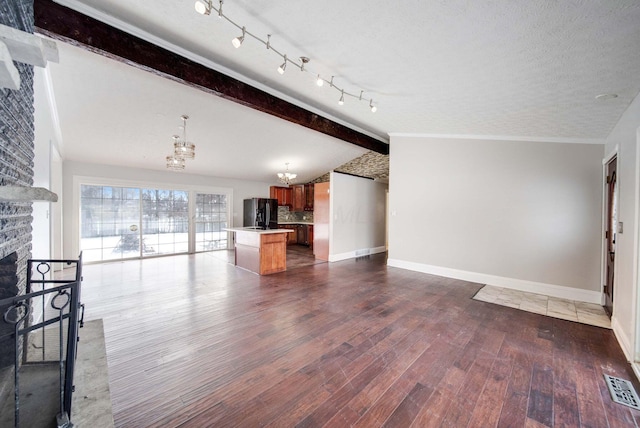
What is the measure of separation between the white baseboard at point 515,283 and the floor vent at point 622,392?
2.37 m

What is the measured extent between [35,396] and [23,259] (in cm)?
109

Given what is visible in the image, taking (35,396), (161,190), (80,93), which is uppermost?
(80,93)

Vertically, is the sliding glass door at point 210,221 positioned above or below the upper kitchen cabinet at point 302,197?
below

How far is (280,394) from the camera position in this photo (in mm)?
1862

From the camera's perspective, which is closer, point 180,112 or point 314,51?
point 314,51

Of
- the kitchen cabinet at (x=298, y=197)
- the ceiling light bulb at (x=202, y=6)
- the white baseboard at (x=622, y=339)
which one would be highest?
the ceiling light bulb at (x=202, y=6)

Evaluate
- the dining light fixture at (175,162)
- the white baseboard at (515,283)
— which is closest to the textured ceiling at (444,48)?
the dining light fixture at (175,162)

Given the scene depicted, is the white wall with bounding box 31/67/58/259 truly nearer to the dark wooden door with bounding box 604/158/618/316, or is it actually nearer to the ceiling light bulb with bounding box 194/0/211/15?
the ceiling light bulb with bounding box 194/0/211/15

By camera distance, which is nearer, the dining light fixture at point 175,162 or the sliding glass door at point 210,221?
the dining light fixture at point 175,162

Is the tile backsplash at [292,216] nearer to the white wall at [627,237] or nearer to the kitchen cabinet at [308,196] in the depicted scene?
the kitchen cabinet at [308,196]

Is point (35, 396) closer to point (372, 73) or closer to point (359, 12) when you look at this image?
point (359, 12)

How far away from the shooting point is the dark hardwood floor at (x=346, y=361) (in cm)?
171

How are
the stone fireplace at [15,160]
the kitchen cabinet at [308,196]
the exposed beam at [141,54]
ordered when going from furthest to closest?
the kitchen cabinet at [308,196] < the exposed beam at [141,54] < the stone fireplace at [15,160]

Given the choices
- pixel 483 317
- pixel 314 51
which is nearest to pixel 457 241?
pixel 483 317
